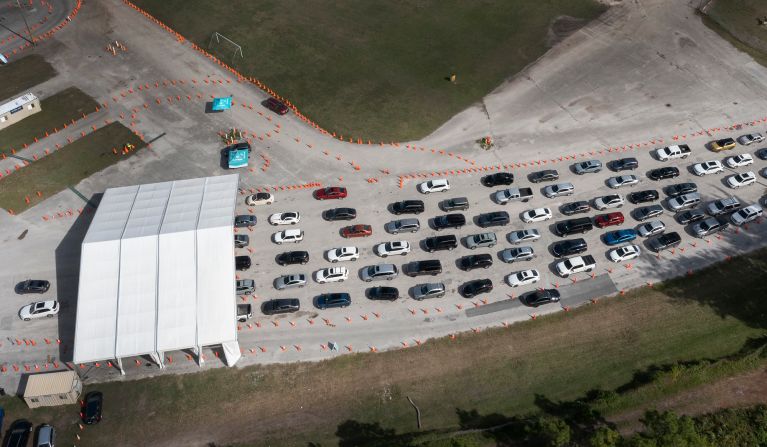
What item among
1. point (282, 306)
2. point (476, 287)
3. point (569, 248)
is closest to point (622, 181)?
point (569, 248)

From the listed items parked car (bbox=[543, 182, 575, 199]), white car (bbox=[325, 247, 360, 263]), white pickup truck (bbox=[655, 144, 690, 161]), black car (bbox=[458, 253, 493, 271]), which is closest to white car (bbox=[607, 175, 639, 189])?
parked car (bbox=[543, 182, 575, 199])

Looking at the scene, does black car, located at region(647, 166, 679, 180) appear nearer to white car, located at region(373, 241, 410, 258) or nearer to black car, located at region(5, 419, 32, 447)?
white car, located at region(373, 241, 410, 258)

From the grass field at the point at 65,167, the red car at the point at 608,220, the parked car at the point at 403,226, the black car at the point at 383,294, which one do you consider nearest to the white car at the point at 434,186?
the parked car at the point at 403,226

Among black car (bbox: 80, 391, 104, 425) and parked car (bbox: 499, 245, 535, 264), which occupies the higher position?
parked car (bbox: 499, 245, 535, 264)

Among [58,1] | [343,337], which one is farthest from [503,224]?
[58,1]

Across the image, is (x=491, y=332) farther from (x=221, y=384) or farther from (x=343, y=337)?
(x=221, y=384)

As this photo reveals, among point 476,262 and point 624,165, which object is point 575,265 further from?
point 624,165
